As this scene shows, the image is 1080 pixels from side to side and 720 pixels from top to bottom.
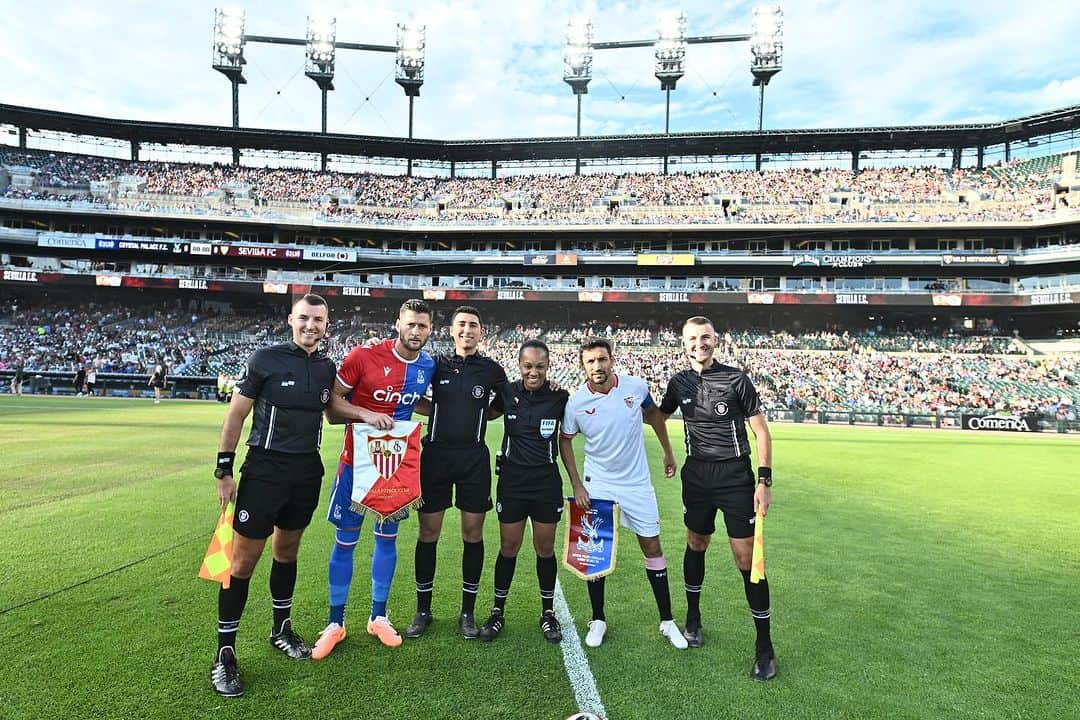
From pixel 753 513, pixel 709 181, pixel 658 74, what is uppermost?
pixel 658 74

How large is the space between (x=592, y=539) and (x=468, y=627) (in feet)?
3.87

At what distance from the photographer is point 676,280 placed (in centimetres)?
4247

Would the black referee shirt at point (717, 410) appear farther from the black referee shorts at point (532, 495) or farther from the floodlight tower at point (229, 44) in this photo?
the floodlight tower at point (229, 44)

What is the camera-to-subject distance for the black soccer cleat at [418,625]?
14.4ft

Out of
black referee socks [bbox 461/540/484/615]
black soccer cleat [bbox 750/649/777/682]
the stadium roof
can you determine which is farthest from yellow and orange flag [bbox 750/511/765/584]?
the stadium roof

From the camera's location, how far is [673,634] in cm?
436

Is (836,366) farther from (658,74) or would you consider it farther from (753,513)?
(753,513)

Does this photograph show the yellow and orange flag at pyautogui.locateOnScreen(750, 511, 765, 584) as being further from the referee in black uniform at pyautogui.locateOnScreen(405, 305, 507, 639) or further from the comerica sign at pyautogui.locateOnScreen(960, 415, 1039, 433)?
the comerica sign at pyautogui.locateOnScreen(960, 415, 1039, 433)

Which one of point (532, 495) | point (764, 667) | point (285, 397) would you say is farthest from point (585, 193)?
point (764, 667)

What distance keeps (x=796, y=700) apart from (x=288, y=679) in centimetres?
329

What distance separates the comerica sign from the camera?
86.5 ft

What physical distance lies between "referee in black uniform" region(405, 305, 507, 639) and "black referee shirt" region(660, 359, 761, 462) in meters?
1.66

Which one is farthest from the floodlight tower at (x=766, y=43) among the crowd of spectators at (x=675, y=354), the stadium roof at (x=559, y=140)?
the crowd of spectators at (x=675, y=354)

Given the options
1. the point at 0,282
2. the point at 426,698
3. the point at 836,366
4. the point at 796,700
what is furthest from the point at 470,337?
the point at 0,282
